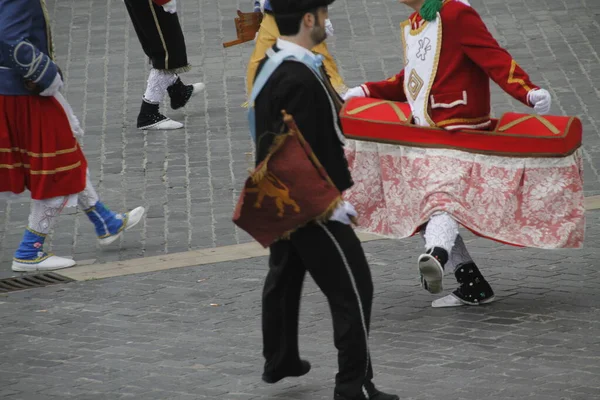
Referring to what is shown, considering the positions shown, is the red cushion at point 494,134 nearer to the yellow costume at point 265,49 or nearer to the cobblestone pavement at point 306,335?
the yellow costume at point 265,49

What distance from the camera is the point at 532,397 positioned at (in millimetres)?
5309

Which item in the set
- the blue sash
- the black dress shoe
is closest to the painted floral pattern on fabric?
the black dress shoe

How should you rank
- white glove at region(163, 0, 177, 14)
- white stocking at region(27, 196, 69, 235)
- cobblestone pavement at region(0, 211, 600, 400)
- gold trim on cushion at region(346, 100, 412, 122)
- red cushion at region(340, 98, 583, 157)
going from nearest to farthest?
1. cobblestone pavement at region(0, 211, 600, 400)
2. red cushion at region(340, 98, 583, 157)
3. gold trim on cushion at region(346, 100, 412, 122)
4. white stocking at region(27, 196, 69, 235)
5. white glove at region(163, 0, 177, 14)

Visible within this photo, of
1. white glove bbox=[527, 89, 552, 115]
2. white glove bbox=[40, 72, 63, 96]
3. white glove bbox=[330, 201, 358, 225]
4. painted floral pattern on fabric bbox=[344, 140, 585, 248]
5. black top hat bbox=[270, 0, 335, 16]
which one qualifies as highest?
black top hat bbox=[270, 0, 335, 16]

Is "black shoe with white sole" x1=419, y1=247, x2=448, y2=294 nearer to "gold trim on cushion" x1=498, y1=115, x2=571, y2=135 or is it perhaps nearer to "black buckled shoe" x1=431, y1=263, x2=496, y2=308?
"black buckled shoe" x1=431, y1=263, x2=496, y2=308

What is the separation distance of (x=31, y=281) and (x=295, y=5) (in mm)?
3313

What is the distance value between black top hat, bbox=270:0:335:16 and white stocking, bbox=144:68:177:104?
209 inches

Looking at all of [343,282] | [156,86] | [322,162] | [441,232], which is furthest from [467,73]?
[156,86]

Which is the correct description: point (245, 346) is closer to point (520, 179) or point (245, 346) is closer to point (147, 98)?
point (520, 179)

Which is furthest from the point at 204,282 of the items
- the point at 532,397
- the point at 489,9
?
the point at 489,9

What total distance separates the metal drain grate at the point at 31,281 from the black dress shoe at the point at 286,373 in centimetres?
242

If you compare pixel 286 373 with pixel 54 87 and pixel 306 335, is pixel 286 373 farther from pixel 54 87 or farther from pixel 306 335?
pixel 54 87

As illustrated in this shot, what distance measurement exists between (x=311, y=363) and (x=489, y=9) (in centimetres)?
744

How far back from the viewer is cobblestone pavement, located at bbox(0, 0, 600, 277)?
8.45m
